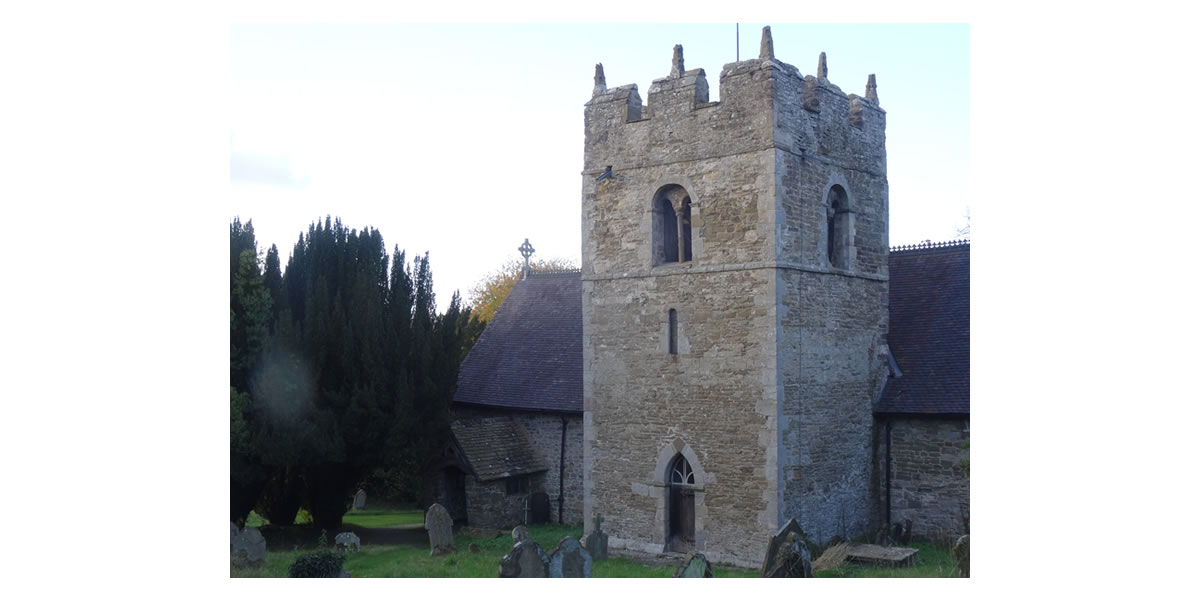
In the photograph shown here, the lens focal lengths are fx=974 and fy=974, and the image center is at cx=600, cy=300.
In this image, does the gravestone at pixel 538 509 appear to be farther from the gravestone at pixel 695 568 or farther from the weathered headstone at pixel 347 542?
the gravestone at pixel 695 568

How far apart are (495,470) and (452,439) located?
3.63 feet

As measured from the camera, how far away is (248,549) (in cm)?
1565

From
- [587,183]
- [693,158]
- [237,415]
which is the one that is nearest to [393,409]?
[237,415]

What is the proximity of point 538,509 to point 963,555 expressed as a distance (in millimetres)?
9790

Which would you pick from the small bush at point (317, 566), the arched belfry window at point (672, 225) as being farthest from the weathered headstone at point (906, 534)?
the small bush at point (317, 566)

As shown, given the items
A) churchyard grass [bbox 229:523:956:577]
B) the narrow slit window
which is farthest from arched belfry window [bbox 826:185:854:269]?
churchyard grass [bbox 229:523:956:577]

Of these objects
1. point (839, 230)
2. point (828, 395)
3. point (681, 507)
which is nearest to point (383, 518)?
point (681, 507)

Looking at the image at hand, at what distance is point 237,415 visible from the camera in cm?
1731

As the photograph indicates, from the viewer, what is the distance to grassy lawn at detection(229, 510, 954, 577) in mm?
14984

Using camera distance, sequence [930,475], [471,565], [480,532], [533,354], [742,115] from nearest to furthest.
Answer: [742,115] → [471,565] → [930,475] → [480,532] → [533,354]

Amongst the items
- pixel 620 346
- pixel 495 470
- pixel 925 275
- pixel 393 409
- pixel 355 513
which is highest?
pixel 925 275

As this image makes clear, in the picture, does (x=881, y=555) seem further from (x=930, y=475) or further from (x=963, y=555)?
(x=930, y=475)

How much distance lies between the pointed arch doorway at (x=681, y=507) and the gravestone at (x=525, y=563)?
3468mm

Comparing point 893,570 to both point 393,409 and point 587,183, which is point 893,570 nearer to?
point 587,183
